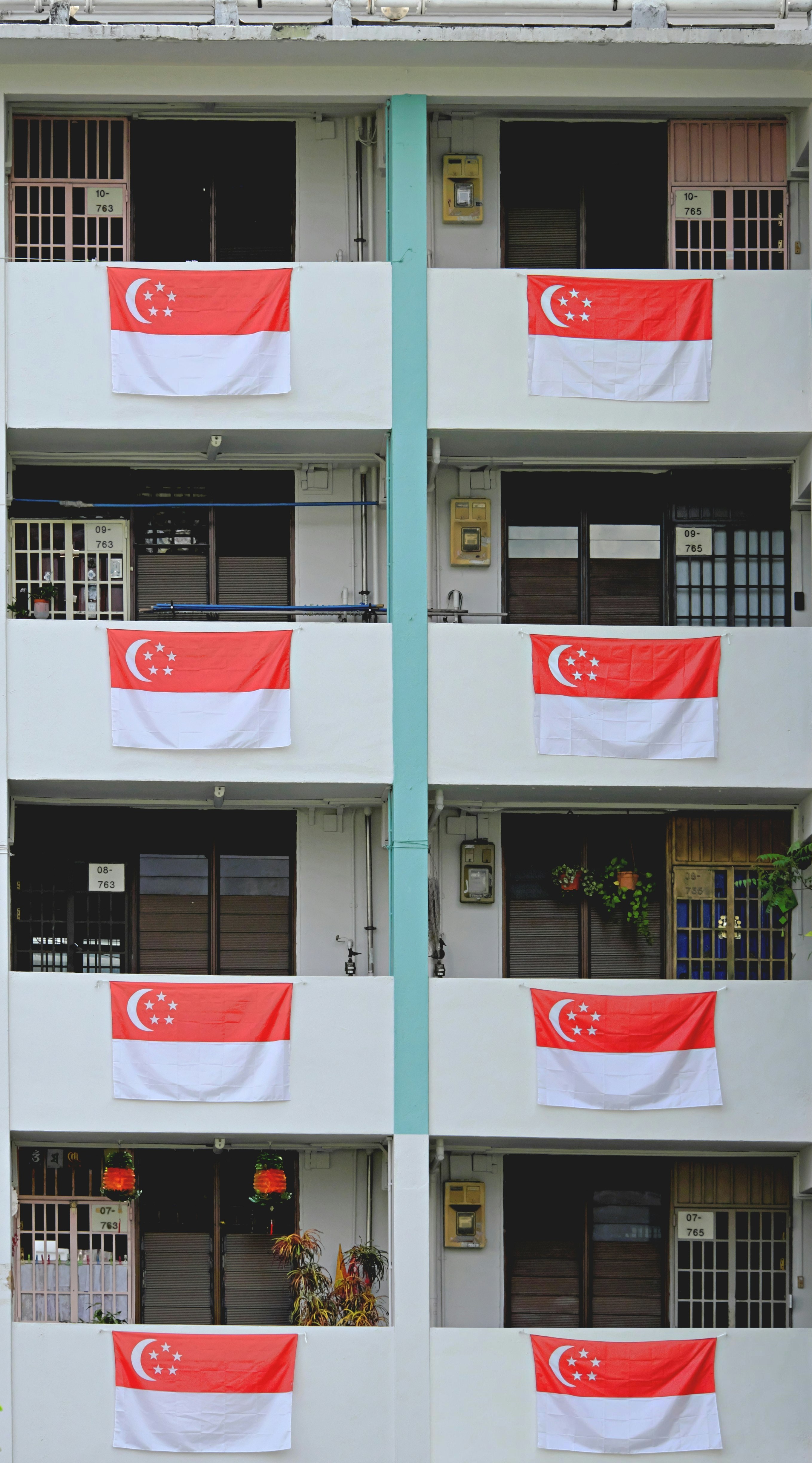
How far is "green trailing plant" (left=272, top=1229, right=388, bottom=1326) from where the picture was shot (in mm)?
14297

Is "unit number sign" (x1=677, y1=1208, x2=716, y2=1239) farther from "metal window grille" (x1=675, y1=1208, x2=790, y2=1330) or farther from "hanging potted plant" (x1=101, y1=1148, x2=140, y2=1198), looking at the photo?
"hanging potted plant" (x1=101, y1=1148, x2=140, y2=1198)

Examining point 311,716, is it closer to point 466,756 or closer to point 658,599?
point 466,756

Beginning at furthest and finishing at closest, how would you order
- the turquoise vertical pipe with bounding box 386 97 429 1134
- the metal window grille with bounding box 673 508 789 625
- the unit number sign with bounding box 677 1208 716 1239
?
the metal window grille with bounding box 673 508 789 625, the unit number sign with bounding box 677 1208 716 1239, the turquoise vertical pipe with bounding box 386 97 429 1134

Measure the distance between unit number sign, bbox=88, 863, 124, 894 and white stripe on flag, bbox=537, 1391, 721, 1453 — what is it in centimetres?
586

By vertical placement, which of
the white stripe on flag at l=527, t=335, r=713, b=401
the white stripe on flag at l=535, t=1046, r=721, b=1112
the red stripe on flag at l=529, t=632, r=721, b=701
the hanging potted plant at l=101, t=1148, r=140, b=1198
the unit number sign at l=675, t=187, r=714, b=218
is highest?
the unit number sign at l=675, t=187, r=714, b=218

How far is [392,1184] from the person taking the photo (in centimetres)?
1427

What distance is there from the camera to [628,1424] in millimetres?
13898

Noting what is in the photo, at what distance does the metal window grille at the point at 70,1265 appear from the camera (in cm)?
1525

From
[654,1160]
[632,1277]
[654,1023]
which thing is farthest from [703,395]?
[632,1277]

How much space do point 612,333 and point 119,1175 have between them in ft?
28.7

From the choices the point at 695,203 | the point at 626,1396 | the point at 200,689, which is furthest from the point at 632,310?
the point at 626,1396

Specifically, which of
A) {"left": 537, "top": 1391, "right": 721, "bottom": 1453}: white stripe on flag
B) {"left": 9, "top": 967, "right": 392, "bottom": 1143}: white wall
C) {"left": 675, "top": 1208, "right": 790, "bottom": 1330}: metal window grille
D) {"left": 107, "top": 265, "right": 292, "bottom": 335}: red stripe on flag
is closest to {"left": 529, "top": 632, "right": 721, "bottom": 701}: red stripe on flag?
{"left": 9, "top": 967, "right": 392, "bottom": 1143}: white wall

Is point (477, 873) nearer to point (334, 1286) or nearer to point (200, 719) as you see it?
point (200, 719)

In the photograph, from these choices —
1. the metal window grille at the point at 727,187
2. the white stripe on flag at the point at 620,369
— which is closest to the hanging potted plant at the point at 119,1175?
the white stripe on flag at the point at 620,369
